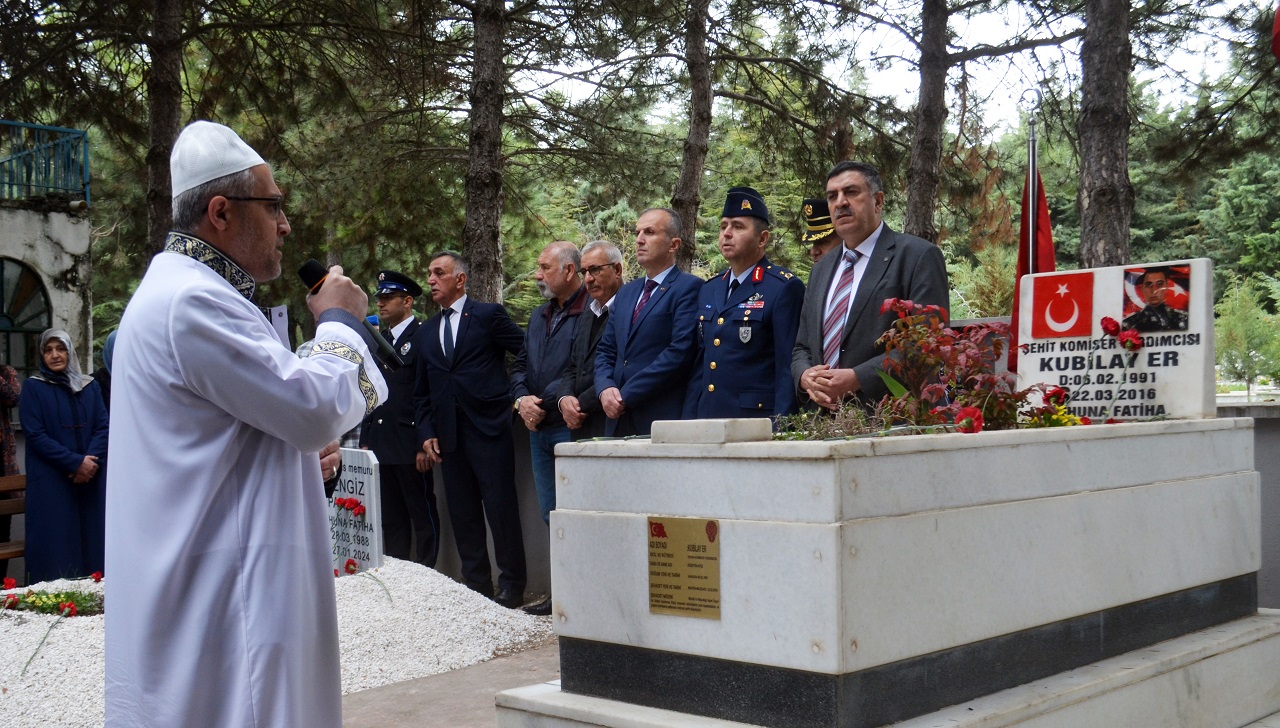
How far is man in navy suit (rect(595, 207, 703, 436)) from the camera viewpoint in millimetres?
6098

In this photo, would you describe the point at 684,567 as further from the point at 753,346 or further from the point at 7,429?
the point at 7,429

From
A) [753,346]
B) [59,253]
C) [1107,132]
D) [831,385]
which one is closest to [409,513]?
[753,346]

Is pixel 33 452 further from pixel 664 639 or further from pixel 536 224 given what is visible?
pixel 536 224

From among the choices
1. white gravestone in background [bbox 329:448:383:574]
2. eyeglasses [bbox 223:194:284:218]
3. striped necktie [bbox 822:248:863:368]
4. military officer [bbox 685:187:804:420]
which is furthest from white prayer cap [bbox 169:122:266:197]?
white gravestone in background [bbox 329:448:383:574]

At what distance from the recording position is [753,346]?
5.56 m

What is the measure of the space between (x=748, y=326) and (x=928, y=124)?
20.4 feet

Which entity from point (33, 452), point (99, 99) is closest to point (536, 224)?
point (99, 99)

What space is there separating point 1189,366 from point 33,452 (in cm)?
775

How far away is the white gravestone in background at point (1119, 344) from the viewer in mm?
4809

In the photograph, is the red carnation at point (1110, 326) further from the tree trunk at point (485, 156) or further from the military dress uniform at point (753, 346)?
the tree trunk at point (485, 156)

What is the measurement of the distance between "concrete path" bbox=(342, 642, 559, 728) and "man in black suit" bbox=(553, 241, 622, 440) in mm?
1281

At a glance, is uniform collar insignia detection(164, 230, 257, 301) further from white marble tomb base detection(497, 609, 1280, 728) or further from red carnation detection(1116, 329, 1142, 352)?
red carnation detection(1116, 329, 1142, 352)

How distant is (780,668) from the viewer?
122 inches

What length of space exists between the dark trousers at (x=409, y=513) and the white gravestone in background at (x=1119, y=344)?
185 inches
